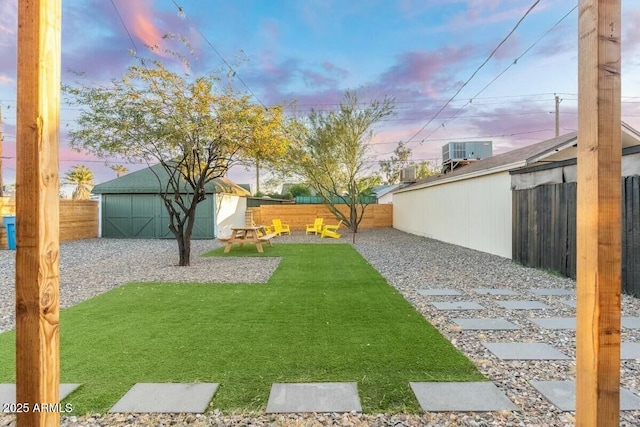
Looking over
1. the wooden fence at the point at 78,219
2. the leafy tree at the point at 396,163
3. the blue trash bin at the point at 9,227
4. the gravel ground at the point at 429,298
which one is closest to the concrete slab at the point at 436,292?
the gravel ground at the point at 429,298

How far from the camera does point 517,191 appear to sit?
807 centimetres

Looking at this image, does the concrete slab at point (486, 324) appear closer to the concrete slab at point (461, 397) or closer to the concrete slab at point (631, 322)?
the concrete slab at point (631, 322)

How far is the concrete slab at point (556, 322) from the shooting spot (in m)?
3.66

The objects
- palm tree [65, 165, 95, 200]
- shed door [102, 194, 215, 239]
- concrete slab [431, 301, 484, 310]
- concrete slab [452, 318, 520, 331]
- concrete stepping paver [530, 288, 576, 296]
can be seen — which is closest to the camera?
concrete slab [452, 318, 520, 331]

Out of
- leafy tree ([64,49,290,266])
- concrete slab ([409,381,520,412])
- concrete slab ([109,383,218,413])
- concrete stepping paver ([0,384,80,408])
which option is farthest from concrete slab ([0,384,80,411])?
leafy tree ([64,49,290,266])

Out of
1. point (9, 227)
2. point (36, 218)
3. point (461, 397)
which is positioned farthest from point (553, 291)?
point (9, 227)

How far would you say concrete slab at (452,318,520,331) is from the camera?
3.65 m

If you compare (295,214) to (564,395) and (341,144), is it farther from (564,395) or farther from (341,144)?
(564,395)

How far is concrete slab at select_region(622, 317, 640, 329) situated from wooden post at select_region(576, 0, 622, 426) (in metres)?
3.33

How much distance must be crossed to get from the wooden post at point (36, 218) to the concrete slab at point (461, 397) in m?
1.92

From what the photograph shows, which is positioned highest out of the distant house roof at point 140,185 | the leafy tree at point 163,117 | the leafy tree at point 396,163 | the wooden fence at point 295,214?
the leafy tree at point 396,163

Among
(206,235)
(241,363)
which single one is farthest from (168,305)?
(206,235)

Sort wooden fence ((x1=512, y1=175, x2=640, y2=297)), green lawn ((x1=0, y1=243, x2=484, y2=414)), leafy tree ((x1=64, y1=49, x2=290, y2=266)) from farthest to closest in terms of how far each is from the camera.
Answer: leafy tree ((x1=64, y1=49, x2=290, y2=266)) → wooden fence ((x1=512, y1=175, x2=640, y2=297)) → green lawn ((x1=0, y1=243, x2=484, y2=414))

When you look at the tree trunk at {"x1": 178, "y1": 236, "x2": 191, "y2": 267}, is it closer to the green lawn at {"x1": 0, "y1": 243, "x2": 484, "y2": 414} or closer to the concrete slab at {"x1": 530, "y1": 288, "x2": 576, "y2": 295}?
the green lawn at {"x1": 0, "y1": 243, "x2": 484, "y2": 414}
